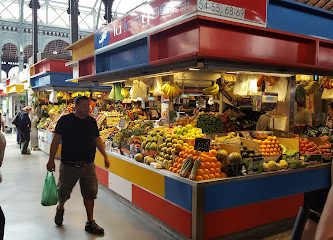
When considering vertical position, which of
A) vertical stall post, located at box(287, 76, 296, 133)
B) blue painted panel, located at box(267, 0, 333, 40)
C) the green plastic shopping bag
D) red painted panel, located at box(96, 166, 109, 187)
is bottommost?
red painted panel, located at box(96, 166, 109, 187)

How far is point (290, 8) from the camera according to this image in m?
4.69

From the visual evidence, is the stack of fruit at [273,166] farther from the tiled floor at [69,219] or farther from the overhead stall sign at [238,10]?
the overhead stall sign at [238,10]

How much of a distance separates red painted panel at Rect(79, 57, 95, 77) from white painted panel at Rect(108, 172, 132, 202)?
217 centimetres

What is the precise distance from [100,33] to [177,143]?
2940 mm

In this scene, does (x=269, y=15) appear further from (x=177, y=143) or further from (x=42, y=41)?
(x=42, y=41)

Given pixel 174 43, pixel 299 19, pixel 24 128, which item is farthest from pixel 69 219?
pixel 24 128

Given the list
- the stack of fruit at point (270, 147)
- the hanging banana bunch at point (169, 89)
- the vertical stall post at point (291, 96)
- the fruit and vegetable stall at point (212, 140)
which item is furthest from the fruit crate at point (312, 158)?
the hanging banana bunch at point (169, 89)

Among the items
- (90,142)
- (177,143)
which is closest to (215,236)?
(177,143)

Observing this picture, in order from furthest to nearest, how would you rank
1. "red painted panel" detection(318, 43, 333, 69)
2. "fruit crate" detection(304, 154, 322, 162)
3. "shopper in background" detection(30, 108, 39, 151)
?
"shopper in background" detection(30, 108, 39, 151) < "fruit crate" detection(304, 154, 322, 162) < "red painted panel" detection(318, 43, 333, 69)

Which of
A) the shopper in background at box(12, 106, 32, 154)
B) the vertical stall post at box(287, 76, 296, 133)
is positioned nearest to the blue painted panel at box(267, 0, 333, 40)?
the vertical stall post at box(287, 76, 296, 133)

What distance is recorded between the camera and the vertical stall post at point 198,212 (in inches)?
147

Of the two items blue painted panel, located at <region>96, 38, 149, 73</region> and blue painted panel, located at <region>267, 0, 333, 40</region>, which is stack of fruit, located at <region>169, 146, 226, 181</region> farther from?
blue painted panel, located at <region>267, 0, 333, 40</region>

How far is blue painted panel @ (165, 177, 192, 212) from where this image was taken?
3875 mm

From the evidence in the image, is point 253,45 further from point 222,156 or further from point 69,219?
point 69,219
